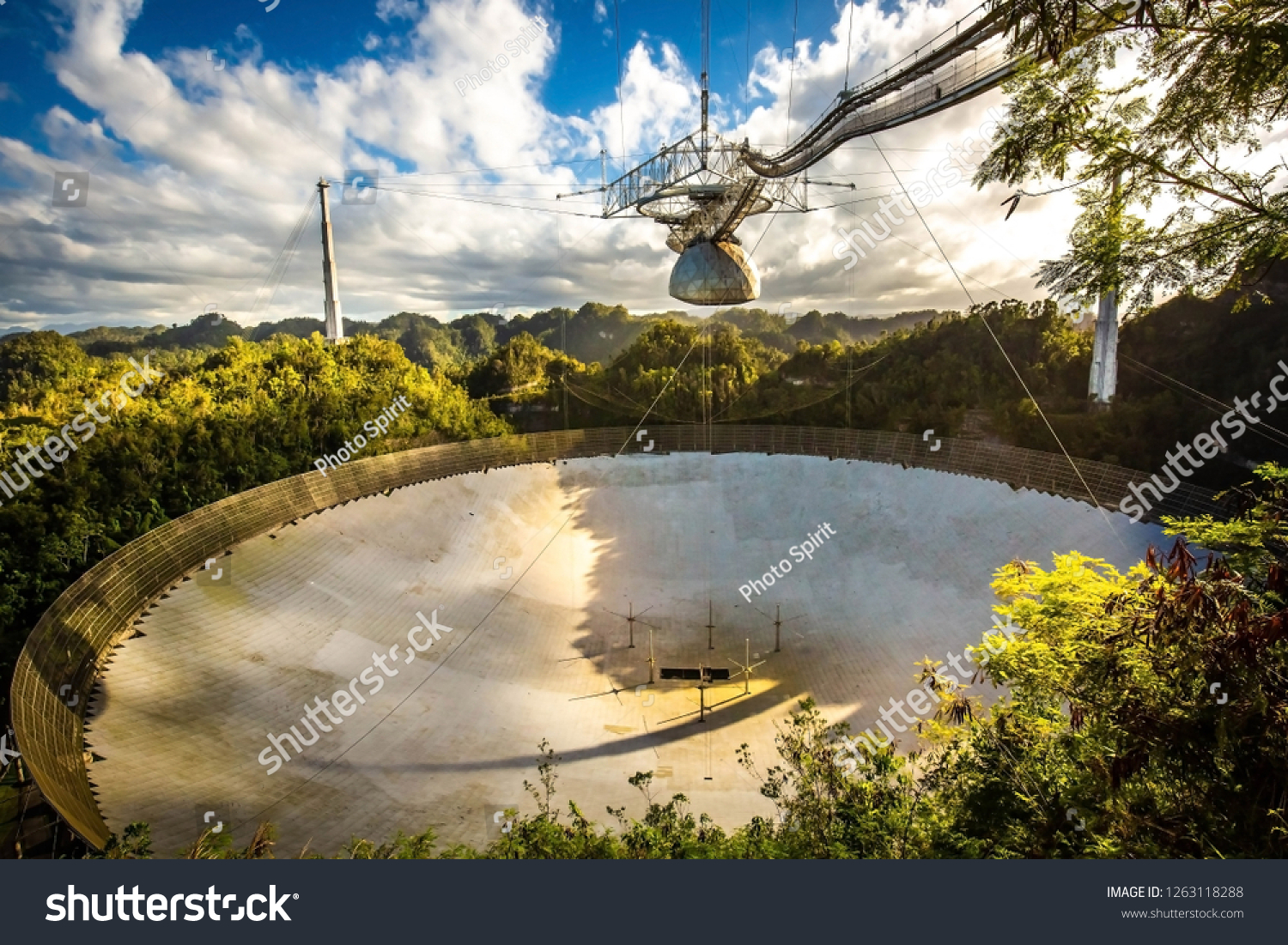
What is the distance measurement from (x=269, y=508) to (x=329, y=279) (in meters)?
15.1

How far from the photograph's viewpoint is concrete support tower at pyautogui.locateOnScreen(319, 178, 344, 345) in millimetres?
23094

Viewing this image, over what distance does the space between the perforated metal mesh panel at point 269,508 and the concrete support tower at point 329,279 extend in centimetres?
1223

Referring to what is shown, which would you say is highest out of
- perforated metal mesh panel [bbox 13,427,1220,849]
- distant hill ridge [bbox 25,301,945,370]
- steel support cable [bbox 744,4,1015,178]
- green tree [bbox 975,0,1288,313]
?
distant hill ridge [bbox 25,301,945,370]

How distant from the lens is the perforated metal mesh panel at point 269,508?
6770 millimetres

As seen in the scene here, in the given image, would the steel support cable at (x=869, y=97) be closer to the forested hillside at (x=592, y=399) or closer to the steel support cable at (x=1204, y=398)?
the forested hillside at (x=592, y=399)

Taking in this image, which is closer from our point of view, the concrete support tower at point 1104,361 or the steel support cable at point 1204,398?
the steel support cable at point 1204,398

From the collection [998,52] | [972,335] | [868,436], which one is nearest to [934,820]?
[998,52]

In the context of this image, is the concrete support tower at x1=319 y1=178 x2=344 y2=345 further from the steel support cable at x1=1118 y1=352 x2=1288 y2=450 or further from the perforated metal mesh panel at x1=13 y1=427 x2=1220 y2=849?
the steel support cable at x1=1118 y1=352 x2=1288 y2=450

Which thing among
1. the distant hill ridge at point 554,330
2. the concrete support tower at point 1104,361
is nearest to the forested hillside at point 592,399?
the concrete support tower at point 1104,361

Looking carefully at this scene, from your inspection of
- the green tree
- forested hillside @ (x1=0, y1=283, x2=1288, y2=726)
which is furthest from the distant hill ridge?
the green tree

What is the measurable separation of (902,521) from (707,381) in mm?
14086

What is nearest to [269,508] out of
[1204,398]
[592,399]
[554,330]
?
[592,399]

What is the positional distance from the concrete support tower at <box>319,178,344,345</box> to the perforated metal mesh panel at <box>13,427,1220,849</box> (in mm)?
12233

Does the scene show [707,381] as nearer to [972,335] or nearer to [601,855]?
[972,335]
